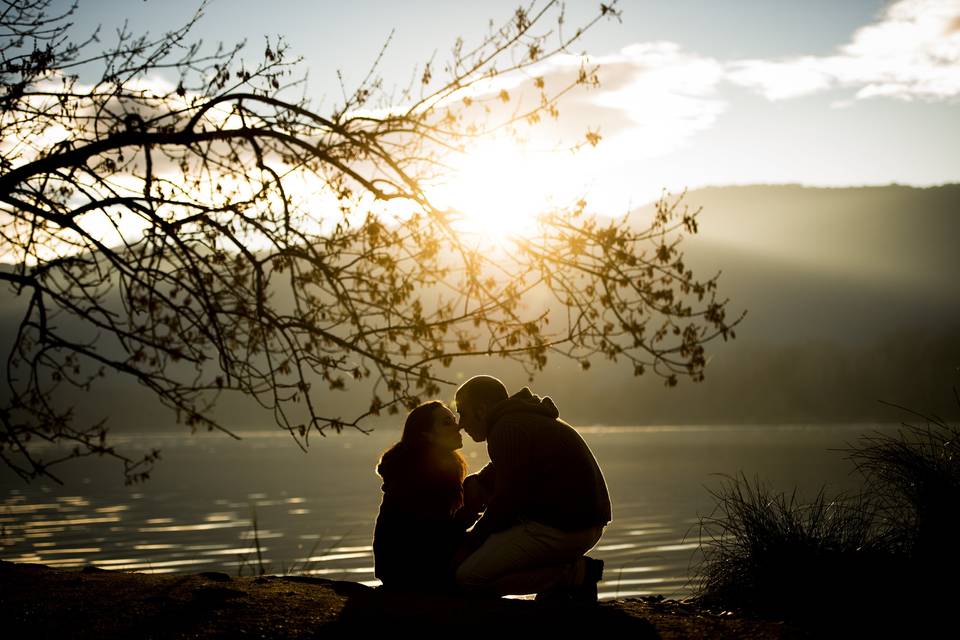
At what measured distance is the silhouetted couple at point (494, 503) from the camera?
5996mm

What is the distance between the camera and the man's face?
6.23m

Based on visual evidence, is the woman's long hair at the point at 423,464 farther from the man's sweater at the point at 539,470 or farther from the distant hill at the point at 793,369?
the distant hill at the point at 793,369

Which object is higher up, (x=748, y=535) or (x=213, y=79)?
(x=213, y=79)

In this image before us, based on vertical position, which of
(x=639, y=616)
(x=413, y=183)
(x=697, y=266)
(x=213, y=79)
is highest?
(x=697, y=266)

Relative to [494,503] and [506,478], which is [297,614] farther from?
[506,478]

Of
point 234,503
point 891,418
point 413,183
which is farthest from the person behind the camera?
point 891,418

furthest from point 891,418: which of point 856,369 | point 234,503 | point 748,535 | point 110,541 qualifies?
point 748,535

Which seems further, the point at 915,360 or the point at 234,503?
the point at 915,360

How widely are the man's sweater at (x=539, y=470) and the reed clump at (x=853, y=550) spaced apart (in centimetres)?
130

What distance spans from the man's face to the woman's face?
0.19 metres

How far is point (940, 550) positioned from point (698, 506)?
30724mm

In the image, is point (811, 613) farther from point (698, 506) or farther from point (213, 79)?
point (698, 506)

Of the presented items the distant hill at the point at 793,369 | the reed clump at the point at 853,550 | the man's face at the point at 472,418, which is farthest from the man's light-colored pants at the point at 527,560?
the distant hill at the point at 793,369

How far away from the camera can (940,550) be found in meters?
6.24
